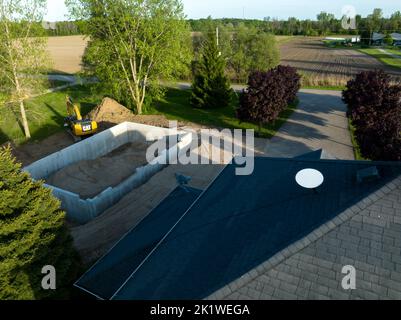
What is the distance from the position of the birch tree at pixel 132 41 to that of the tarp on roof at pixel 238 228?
22.6m

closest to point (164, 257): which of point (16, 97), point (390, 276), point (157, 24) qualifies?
point (390, 276)

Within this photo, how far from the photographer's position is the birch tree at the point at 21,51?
73.5 feet

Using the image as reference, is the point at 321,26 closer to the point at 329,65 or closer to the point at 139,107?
the point at 329,65

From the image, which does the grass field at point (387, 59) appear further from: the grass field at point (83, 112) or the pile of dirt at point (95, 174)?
the pile of dirt at point (95, 174)

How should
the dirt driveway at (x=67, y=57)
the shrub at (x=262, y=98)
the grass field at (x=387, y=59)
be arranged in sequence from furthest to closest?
the dirt driveway at (x=67, y=57) → the grass field at (x=387, y=59) → the shrub at (x=262, y=98)

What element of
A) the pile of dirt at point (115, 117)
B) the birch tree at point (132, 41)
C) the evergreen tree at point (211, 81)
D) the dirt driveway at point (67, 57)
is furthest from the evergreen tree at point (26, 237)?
the dirt driveway at point (67, 57)

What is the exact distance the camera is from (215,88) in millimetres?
32250

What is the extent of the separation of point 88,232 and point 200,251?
770cm

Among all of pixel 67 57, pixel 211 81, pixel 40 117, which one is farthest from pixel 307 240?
pixel 67 57

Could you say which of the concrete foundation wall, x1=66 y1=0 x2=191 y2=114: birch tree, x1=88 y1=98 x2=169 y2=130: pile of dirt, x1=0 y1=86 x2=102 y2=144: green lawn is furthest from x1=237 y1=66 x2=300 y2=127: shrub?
x1=0 y1=86 x2=102 y2=144: green lawn

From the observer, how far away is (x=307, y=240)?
6562 millimetres

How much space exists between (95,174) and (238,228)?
12595mm

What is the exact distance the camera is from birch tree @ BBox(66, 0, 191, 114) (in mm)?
27375
